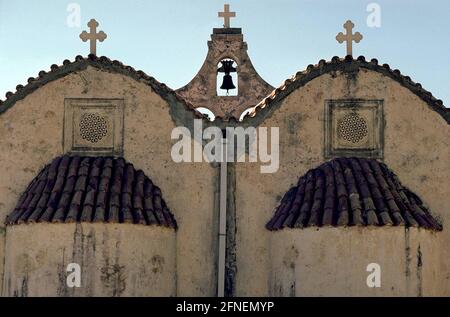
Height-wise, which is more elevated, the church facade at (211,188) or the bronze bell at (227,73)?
the bronze bell at (227,73)

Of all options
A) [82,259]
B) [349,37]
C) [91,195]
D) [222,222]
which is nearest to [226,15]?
[349,37]

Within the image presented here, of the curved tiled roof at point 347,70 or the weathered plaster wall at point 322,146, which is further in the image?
the curved tiled roof at point 347,70

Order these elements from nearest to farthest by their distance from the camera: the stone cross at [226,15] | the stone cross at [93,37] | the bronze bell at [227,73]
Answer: the stone cross at [93,37] < the stone cross at [226,15] < the bronze bell at [227,73]

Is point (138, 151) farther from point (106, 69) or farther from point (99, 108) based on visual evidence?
point (106, 69)

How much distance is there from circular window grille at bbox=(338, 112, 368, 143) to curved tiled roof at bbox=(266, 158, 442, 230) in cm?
45

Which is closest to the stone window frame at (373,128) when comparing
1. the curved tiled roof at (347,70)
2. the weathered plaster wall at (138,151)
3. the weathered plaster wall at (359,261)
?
the curved tiled roof at (347,70)

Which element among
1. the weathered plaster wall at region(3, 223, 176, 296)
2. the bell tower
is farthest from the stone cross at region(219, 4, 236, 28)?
the weathered plaster wall at region(3, 223, 176, 296)

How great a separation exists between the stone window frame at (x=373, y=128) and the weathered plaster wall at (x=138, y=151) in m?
2.18

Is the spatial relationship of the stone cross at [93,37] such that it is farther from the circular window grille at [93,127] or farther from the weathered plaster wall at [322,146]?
the weathered plaster wall at [322,146]

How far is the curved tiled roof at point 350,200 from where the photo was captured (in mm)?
18062

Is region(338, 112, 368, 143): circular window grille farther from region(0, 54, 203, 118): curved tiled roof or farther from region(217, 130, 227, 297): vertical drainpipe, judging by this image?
region(0, 54, 203, 118): curved tiled roof

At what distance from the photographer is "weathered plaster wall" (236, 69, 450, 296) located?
19484 mm

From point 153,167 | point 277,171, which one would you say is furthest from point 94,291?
point 277,171

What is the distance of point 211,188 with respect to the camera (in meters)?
19.6
